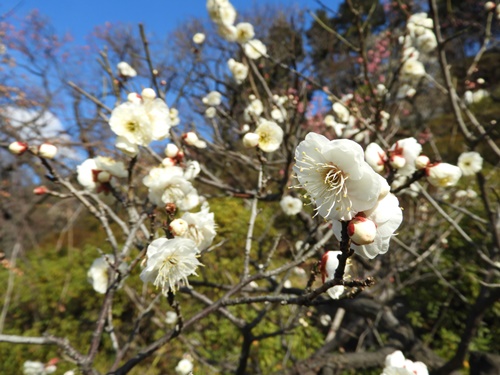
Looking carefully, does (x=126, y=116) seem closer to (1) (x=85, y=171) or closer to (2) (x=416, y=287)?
(1) (x=85, y=171)

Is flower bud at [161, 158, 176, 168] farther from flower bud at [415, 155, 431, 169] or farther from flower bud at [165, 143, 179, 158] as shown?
flower bud at [415, 155, 431, 169]

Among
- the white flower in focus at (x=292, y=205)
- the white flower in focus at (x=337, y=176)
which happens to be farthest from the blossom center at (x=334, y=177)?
the white flower in focus at (x=292, y=205)

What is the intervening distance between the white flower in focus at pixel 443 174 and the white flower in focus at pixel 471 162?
121 centimetres

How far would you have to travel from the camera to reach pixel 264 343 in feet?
12.1

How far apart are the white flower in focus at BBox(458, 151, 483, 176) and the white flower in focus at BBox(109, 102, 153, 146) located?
83.3 inches

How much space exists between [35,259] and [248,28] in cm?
539

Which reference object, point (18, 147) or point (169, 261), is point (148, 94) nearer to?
point (18, 147)

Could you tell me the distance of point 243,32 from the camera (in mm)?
2566

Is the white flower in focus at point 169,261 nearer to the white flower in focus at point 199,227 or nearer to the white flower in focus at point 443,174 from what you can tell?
the white flower in focus at point 199,227

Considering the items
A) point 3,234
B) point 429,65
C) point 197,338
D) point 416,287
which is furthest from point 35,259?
point 429,65

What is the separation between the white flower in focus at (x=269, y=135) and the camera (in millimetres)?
1728

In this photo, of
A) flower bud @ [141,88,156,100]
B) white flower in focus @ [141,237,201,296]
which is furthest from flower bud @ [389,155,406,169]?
flower bud @ [141,88,156,100]

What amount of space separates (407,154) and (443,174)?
0.14 meters

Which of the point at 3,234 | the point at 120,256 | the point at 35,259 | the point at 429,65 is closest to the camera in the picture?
the point at 120,256
